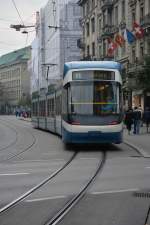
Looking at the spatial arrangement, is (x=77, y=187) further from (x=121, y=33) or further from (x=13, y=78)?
(x=13, y=78)

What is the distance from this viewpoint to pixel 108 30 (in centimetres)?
6562

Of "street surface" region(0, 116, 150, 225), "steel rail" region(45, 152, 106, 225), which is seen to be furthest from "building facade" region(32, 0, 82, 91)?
"steel rail" region(45, 152, 106, 225)

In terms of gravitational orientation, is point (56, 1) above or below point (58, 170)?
above

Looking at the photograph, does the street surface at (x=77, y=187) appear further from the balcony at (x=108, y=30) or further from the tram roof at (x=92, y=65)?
the balcony at (x=108, y=30)

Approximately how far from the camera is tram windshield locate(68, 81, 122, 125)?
20.9 m

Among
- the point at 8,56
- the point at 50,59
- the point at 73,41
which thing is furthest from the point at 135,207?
the point at 8,56

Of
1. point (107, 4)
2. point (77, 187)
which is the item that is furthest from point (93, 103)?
point (107, 4)

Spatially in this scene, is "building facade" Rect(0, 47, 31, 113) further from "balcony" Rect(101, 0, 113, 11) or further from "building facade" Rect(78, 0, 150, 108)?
"balcony" Rect(101, 0, 113, 11)

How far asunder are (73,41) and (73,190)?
81899 millimetres

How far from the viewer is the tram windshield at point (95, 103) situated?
20875mm

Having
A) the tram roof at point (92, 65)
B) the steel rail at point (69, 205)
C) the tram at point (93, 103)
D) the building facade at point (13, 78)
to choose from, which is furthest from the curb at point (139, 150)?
the building facade at point (13, 78)

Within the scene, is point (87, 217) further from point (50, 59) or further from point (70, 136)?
point (50, 59)

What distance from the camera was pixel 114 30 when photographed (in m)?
63.8

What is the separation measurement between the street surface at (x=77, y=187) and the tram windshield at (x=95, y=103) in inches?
48.7
